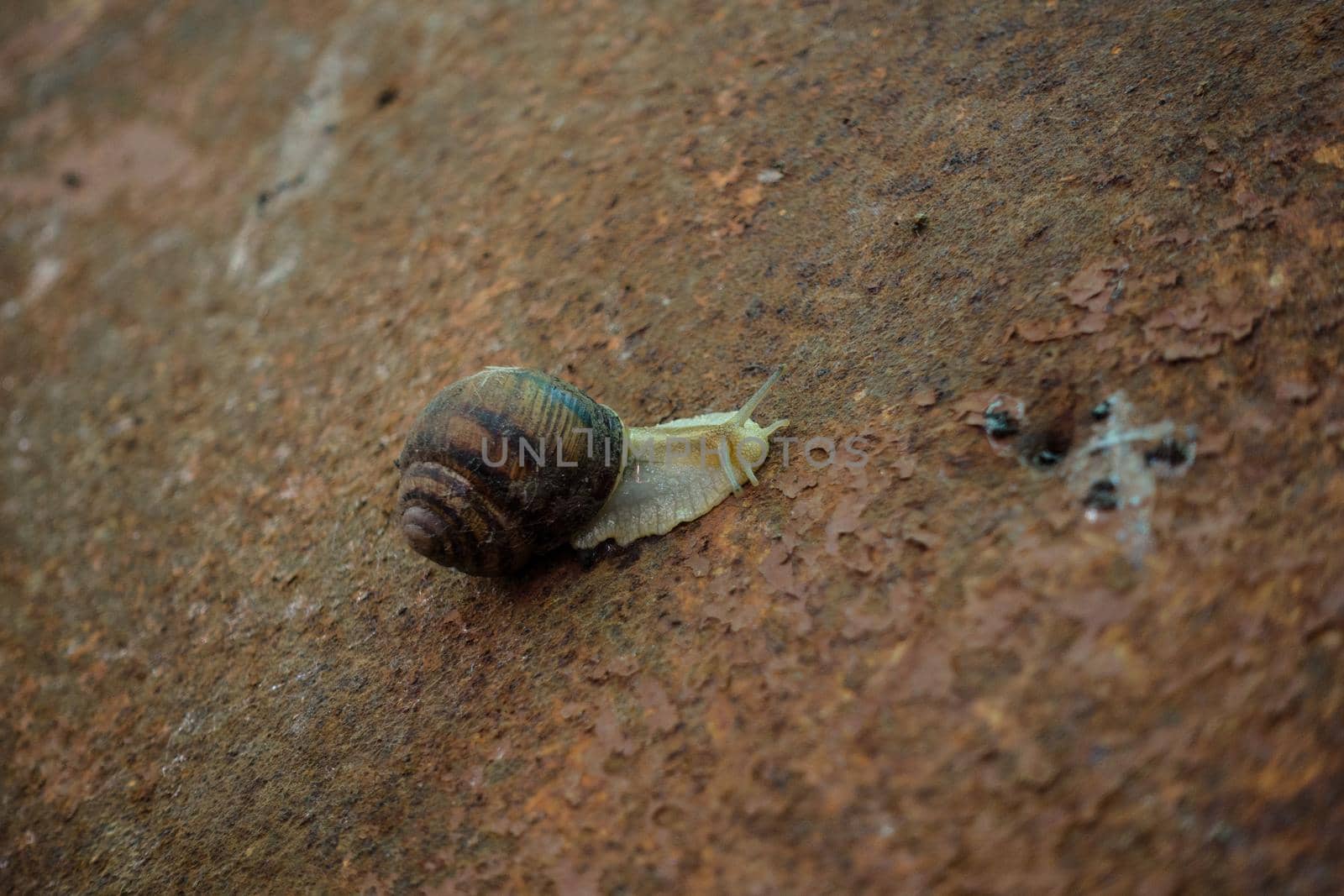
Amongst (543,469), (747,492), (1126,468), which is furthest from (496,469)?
(1126,468)

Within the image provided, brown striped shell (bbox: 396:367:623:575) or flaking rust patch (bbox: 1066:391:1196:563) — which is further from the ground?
brown striped shell (bbox: 396:367:623:575)

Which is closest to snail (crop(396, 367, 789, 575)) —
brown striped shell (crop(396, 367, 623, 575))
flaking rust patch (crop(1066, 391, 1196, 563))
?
brown striped shell (crop(396, 367, 623, 575))

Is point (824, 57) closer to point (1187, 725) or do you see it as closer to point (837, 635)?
point (837, 635)

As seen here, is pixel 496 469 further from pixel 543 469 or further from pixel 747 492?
pixel 747 492

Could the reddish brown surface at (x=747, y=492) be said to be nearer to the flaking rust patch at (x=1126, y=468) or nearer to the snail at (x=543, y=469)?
the flaking rust patch at (x=1126, y=468)

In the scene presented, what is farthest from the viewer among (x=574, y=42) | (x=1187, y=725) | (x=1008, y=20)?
(x=574, y=42)

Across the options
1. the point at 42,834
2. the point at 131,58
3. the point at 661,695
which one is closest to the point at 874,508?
the point at 661,695

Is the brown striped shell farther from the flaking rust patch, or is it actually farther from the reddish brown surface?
the flaking rust patch
